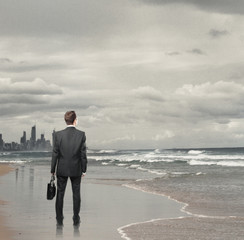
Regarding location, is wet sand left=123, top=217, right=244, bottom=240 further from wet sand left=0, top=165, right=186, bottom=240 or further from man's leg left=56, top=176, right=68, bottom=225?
man's leg left=56, top=176, right=68, bottom=225

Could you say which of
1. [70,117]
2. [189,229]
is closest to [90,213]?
[189,229]

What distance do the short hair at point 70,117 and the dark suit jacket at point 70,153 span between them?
106mm

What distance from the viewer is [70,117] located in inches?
326

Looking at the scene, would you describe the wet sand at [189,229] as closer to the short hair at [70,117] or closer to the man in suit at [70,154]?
the man in suit at [70,154]

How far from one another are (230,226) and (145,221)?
1.47 metres

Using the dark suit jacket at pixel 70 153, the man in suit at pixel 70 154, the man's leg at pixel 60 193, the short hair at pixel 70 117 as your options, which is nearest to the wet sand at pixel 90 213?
the man's leg at pixel 60 193

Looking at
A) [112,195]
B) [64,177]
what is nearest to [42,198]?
[112,195]

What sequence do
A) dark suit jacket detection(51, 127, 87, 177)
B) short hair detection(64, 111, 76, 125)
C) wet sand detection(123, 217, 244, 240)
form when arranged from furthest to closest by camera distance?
short hair detection(64, 111, 76, 125) < dark suit jacket detection(51, 127, 87, 177) < wet sand detection(123, 217, 244, 240)

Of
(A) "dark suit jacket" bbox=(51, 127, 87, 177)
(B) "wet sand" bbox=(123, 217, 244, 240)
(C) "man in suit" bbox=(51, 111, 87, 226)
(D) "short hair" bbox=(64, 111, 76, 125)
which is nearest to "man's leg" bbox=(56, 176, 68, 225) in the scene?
(C) "man in suit" bbox=(51, 111, 87, 226)

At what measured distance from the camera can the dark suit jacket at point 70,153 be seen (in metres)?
8.15

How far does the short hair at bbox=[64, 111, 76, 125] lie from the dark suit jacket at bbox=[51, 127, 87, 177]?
11 cm

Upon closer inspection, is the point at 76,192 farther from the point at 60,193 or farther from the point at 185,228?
the point at 185,228

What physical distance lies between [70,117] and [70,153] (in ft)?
1.84

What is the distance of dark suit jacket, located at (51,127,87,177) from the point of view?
8.15m
